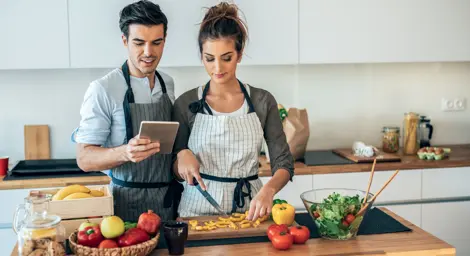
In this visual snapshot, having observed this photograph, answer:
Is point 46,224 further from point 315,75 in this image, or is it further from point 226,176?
point 315,75

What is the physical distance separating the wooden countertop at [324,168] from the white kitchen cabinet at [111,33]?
26.2 inches

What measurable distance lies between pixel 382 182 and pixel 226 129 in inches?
58.7

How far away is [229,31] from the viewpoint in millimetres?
2195

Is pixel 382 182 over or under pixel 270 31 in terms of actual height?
under

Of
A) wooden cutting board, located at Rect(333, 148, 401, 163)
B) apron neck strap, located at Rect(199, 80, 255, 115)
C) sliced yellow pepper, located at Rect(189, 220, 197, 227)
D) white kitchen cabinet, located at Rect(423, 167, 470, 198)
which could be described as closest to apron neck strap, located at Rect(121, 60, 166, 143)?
apron neck strap, located at Rect(199, 80, 255, 115)

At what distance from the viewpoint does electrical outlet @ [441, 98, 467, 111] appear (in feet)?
13.4

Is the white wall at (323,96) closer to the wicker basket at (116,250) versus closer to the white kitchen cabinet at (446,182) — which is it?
the white kitchen cabinet at (446,182)

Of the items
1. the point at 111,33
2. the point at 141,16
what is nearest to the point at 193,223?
the point at 141,16

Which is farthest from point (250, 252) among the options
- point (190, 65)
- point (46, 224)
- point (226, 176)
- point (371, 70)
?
point (371, 70)

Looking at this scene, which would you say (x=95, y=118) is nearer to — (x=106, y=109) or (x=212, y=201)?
(x=106, y=109)

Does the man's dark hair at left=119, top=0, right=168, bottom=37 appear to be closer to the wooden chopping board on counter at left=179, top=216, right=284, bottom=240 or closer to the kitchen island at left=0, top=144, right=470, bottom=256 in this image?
the wooden chopping board on counter at left=179, top=216, right=284, bottom=240

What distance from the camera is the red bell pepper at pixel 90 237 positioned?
1.76 m

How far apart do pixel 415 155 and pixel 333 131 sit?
0.55 meters

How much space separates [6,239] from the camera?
3.15 metres
